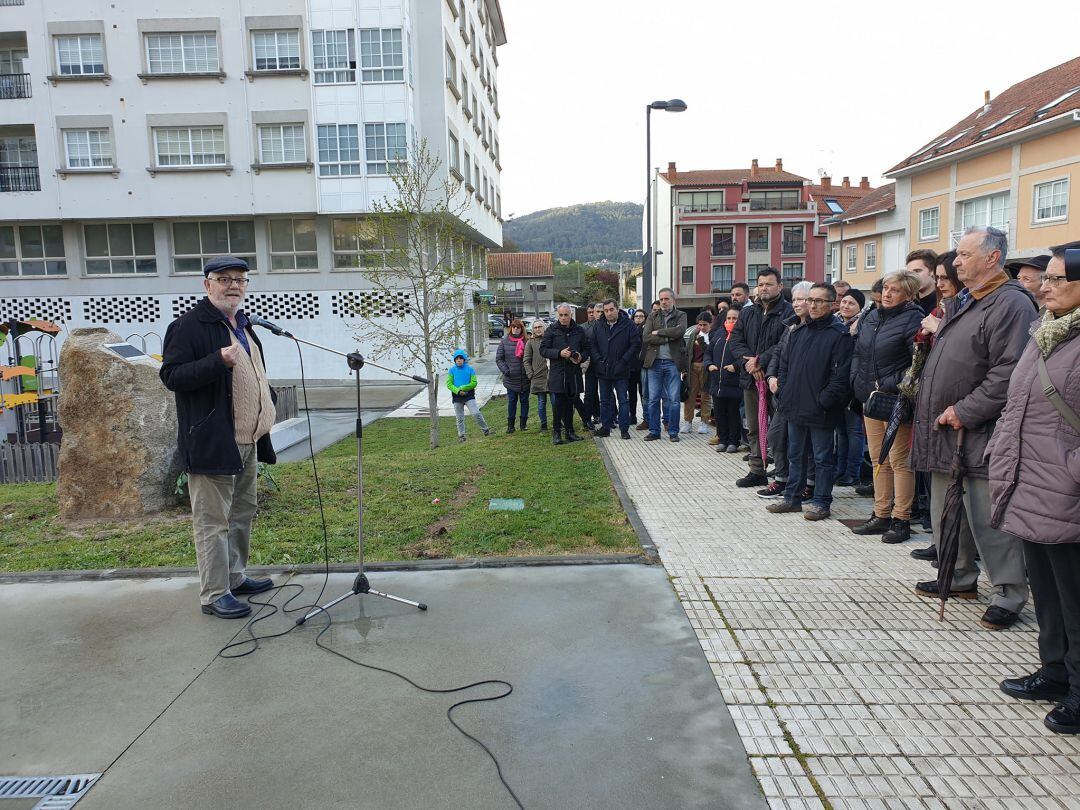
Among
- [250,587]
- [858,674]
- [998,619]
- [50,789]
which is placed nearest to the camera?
[50,789]

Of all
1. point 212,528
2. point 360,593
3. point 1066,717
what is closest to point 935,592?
point 1066,717

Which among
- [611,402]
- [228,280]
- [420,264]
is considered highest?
[420,264]

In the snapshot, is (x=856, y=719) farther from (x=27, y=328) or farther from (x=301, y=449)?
(x=27, y=328)

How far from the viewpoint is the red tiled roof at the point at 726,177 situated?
235 ft

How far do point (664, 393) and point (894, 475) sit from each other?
5326 millimetres

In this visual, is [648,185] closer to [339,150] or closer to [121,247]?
[339,150]

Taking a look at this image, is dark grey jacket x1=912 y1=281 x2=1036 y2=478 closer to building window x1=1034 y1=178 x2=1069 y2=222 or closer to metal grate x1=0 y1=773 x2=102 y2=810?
metal grate x1=0 y1=773 x2=102 y2=810

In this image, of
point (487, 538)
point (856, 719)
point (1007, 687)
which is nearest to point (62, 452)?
point (487, 538)

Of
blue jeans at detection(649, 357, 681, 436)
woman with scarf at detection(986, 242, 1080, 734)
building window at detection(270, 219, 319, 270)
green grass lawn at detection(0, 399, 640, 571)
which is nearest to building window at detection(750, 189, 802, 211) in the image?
building window at detection(270, 219, 319, 270)

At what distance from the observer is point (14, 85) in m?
27.4

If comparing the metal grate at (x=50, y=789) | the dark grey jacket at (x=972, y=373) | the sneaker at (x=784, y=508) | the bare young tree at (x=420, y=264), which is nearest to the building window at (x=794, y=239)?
the bare young tree at (x=420, y=264)

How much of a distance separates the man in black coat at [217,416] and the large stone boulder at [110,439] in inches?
107

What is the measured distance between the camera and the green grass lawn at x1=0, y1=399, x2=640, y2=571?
6027 mm

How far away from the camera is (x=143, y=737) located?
11.2 feet
